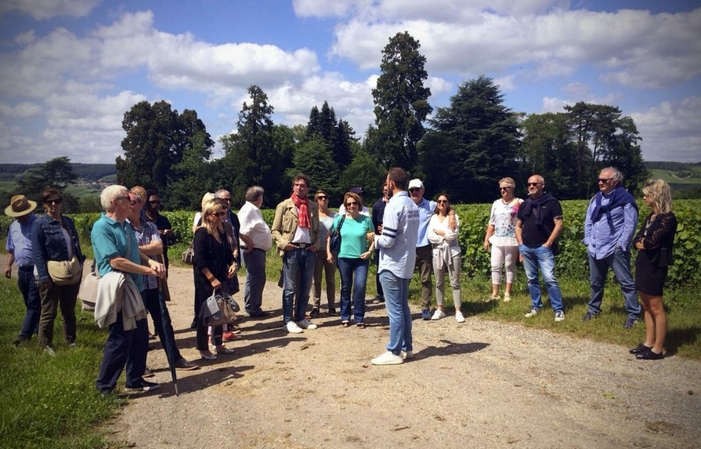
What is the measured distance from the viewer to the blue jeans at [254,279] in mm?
7918

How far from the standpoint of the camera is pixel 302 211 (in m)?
7.38

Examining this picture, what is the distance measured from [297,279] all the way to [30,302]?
3.63 m

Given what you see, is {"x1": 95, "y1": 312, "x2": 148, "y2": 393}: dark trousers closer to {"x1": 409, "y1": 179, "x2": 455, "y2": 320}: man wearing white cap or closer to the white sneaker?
the white sneaker

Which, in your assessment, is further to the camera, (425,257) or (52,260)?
(425,257)

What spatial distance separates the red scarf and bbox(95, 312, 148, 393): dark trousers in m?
2.81

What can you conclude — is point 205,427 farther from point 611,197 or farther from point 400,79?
point 400,79

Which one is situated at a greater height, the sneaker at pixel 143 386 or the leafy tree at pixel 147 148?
the leafy tree at pixel 147 148

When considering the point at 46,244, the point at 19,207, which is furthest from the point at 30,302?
the point at 19,207

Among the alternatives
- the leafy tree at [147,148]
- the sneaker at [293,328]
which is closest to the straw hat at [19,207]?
the sneaker at [293,328]

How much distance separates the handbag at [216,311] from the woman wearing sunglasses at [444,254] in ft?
11.3

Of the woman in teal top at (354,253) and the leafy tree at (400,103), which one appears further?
the leafy tree at (400,103)

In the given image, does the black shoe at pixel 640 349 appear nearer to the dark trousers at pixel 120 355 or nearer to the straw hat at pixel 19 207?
the dark trousers at pixel 120 355

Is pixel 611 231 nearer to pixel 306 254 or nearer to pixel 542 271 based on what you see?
pixel 542 271

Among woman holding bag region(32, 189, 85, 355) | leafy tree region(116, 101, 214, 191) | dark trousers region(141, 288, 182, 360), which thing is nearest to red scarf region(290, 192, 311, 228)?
dark trousers region(141, 288, 182, 360)
